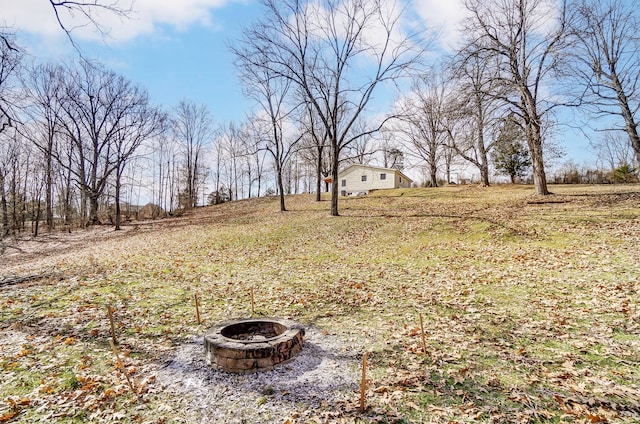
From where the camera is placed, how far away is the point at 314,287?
838 centimetres

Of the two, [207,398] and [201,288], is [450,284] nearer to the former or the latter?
[207,398]

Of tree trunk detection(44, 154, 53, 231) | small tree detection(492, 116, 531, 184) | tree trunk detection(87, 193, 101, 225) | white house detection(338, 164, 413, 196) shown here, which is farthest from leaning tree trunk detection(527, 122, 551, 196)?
tree trunk detection(44, 154, 53, 231)

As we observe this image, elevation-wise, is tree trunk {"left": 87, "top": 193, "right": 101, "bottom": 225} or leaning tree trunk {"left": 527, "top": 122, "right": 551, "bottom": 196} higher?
leaning tree trunk {"left": 527, "top": 122, "right": 551, "bottom": 196}

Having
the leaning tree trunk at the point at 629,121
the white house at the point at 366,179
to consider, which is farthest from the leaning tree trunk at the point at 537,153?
the white house at the point at 366,179

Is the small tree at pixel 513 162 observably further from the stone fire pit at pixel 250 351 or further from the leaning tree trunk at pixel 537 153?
the stone fire pit at pixel 250 351

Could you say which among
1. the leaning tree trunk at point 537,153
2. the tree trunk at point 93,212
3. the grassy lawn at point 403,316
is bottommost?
the grassy lawn at point 403,316

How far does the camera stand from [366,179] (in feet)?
133

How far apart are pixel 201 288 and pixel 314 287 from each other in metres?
3.16

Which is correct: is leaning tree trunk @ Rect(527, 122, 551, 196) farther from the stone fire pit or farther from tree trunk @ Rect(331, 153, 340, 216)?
the stone fire pit

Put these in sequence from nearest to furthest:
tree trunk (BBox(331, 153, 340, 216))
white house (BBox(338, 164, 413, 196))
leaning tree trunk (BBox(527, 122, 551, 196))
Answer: leaning tree trunk (BBox(527, 122, 551, 196)), tree trunk (BBox(331, 153, 340, 216)), white house (BBox(338, 164, 413, 196))

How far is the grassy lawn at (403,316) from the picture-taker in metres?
3.69

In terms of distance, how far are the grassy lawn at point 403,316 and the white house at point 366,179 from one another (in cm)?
2640

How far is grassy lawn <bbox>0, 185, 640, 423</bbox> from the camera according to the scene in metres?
3.69

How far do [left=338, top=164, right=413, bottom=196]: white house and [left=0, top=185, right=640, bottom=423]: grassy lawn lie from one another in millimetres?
26401
